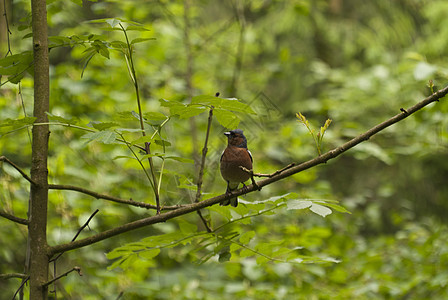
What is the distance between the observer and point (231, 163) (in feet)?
8.47

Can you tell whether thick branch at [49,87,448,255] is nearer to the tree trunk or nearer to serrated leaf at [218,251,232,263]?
the tree trunk

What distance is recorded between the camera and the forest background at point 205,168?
2.07 meters

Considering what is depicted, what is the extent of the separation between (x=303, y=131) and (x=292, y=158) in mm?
727

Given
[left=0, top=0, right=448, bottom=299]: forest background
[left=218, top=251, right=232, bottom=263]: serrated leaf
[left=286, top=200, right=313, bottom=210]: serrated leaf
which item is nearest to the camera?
[left=286, top=200, right=313, bottom=210]: serrated leaf

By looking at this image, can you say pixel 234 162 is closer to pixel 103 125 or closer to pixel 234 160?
pixel 234 160

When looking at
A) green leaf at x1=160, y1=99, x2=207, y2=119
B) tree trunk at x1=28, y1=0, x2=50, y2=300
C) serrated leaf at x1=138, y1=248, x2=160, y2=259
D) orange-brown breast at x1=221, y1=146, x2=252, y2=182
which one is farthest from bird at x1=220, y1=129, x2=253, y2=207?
tree trunk at x1=28, y1=0, x2=50, y2=300

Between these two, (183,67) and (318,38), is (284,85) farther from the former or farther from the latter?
(183,67)

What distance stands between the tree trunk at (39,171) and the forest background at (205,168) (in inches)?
3.3

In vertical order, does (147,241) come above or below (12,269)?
below

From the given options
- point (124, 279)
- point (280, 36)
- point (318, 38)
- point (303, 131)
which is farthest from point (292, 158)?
point (280, 36)

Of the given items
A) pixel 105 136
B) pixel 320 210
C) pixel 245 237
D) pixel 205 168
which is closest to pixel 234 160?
pixel 205 168

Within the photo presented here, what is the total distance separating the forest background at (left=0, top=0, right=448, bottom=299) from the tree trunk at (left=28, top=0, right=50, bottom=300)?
0.08 metres

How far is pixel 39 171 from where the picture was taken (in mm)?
1579

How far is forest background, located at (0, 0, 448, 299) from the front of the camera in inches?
81.6
